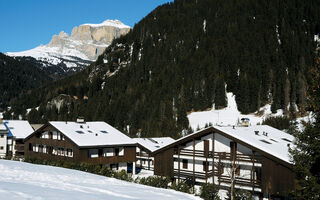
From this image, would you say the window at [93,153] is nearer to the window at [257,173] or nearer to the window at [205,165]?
the window at [205,165]

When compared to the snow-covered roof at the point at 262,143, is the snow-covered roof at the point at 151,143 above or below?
below

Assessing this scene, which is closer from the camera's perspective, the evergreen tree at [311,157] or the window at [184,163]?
the evergreen tree at [311,157]

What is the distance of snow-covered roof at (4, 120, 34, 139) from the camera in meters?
72.1

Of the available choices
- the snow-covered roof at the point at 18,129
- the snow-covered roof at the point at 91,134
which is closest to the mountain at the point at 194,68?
the snow-covered roof at the point at 18,129

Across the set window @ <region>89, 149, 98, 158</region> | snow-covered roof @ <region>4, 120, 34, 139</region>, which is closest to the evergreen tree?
window @ <region>89, 149, 98, 158</region>

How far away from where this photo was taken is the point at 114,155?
1983 inches

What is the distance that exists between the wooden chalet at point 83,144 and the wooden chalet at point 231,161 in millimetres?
13268

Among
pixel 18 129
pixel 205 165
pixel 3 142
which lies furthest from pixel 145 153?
pixel 18 129

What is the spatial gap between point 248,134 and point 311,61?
10477cm

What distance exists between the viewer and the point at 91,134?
50.6 m

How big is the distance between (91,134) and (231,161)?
88.0 feet

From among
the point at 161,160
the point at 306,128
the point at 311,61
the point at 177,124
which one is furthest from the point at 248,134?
the point at 311,61

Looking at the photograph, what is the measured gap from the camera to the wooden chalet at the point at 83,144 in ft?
154

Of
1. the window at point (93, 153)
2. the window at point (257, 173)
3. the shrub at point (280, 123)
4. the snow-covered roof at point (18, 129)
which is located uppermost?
the shrub at point (280, 123)
